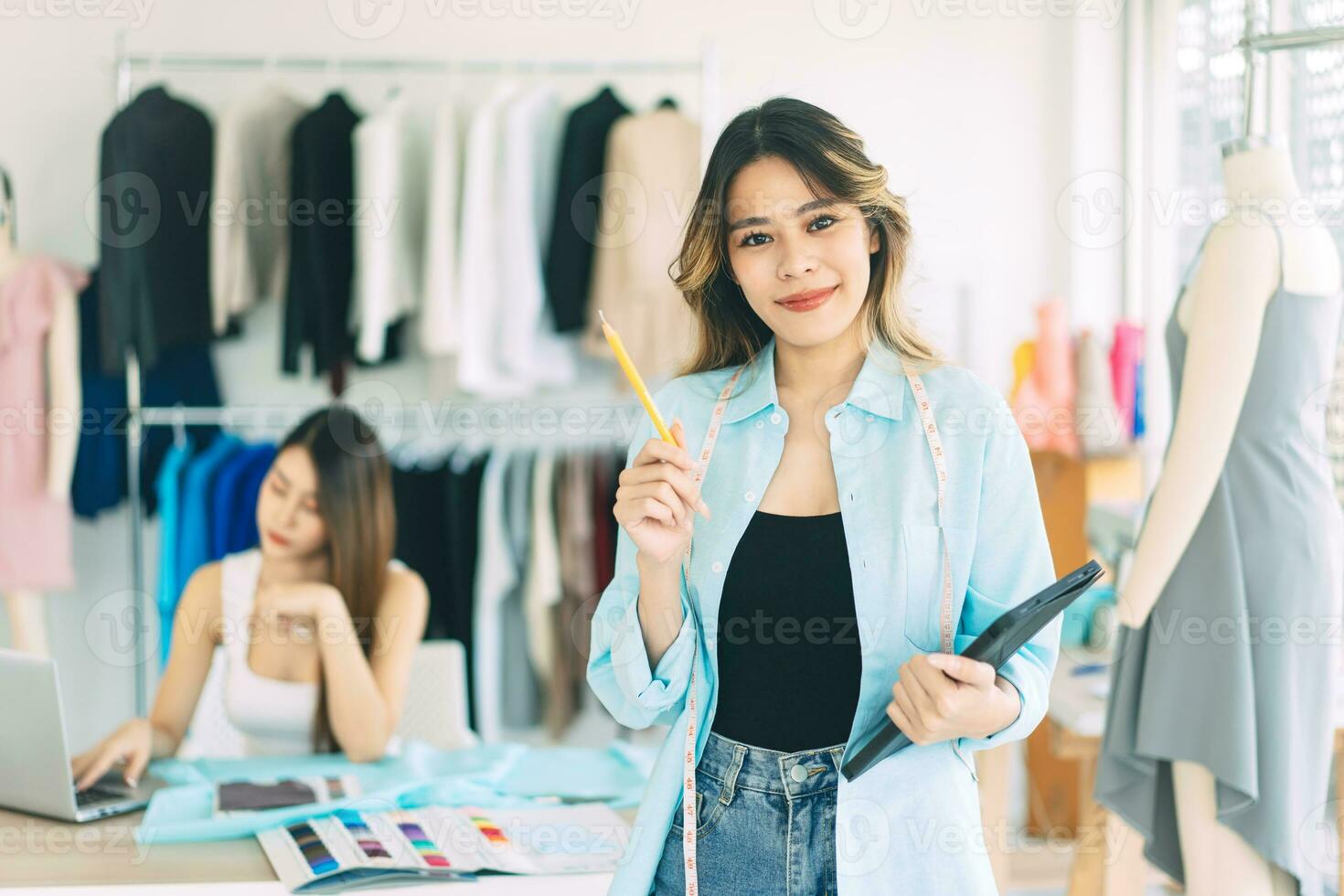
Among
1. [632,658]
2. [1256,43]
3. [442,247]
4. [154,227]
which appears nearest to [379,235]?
[442,247]

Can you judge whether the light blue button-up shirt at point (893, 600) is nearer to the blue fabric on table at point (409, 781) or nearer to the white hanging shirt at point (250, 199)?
the blue fabric on table at point (409, 781)

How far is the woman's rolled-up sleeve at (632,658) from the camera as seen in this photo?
1.23 m

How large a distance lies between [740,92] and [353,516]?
211cm

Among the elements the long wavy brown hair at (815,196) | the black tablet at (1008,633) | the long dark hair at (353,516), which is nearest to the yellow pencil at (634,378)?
the long wavy brown hair at (815,196)

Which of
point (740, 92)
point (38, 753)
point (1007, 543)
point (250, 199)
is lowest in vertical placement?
point (38, 753)

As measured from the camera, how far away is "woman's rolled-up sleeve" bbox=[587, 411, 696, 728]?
1.23 meters

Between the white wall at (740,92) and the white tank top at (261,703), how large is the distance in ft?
4.87

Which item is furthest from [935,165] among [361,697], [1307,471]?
[361,697]

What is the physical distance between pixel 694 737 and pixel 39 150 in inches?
127

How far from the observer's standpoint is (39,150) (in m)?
3.56

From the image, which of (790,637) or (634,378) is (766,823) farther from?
(634,378)

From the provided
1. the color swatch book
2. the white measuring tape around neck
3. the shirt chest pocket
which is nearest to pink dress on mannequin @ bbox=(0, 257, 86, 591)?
the color swatch book

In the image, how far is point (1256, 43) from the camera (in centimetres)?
195

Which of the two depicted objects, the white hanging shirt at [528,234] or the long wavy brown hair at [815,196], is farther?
the white hanging shirt at [528,234]
